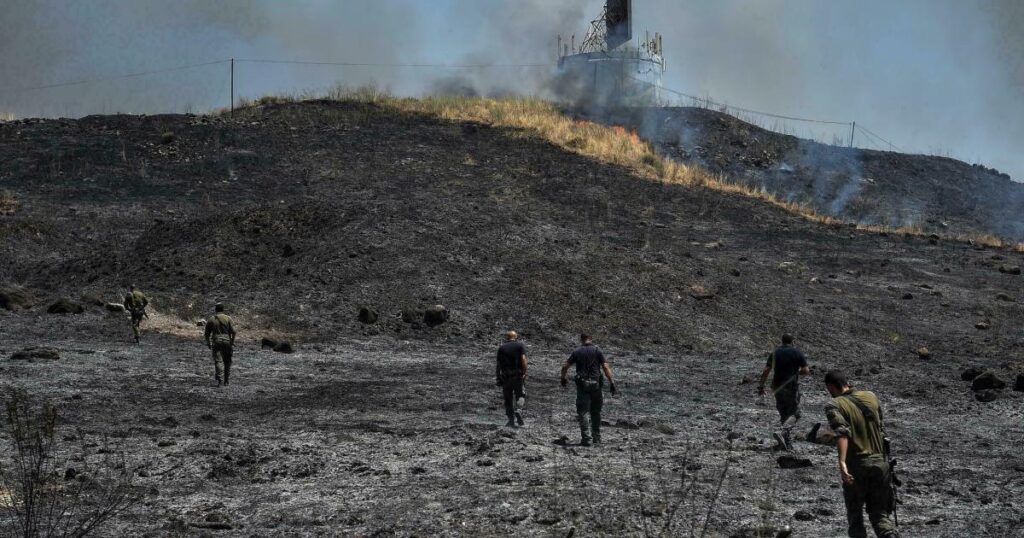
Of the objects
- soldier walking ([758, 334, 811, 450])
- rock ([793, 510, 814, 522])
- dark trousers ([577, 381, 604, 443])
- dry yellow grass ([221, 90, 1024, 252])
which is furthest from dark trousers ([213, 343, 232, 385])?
dry yellow grass ([221, 90, 1024, 252])

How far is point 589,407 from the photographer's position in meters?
12.7

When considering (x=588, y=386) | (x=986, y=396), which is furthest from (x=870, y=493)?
(x=986, y=396)

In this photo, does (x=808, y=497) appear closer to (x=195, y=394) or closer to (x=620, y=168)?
(x=195, y=394)

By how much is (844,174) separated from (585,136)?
13.1 metres

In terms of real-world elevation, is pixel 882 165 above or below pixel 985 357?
above

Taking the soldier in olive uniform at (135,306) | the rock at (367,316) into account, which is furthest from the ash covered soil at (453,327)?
the soldier in olive uniform at (135,306)

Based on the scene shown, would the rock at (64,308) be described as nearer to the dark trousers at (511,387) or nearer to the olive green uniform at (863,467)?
the dark trousers at (511,387)

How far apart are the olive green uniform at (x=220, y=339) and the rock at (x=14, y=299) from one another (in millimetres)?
9727

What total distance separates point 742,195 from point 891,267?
8175mm

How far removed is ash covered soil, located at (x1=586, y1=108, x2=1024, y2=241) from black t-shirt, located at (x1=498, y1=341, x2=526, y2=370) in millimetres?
31227

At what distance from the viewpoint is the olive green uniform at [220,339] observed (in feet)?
56.7

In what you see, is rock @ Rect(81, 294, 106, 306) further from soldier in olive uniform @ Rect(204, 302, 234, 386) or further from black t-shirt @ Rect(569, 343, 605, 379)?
black t-shirt @ Rect(569, 343, 605, 379)

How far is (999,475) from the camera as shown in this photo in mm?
11945

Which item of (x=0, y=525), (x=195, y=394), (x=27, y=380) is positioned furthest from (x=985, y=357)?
(x=0, y=525)
